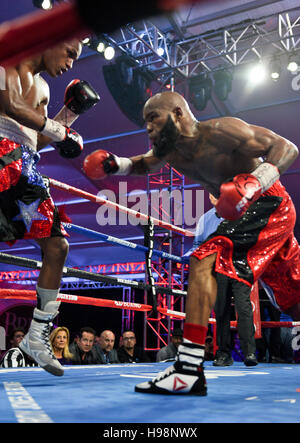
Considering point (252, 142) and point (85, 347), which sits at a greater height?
point (252, 142)

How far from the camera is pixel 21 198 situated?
139cm

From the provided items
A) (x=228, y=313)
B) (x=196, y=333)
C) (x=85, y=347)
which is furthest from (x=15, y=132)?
(x=85, y=347)

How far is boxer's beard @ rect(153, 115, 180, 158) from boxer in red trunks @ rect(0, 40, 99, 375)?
0.27 metres

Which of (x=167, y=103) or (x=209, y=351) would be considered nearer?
(x=167, y=103)

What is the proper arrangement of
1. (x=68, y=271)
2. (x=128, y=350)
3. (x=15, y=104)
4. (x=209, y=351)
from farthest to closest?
(x=209, y=351) → (x=128, y=350) → (x=68, y=271) → (x=15, y=104)

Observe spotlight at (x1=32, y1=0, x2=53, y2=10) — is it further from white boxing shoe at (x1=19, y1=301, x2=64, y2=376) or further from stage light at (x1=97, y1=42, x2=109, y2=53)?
white boxing shoe at (x1=19, y1=301, x2=64, y2=376)

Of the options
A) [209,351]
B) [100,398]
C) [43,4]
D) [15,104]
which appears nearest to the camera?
[100,398]

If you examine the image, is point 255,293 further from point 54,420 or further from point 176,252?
point 176,252

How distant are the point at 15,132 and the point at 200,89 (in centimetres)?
574

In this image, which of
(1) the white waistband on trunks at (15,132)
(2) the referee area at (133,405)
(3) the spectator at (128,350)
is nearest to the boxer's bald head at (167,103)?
(1) the white waistband on trunks at (15,132)

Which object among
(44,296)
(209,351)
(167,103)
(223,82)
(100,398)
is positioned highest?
(223,82)

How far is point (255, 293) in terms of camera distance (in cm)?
284

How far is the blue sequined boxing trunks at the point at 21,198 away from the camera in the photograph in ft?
4.42

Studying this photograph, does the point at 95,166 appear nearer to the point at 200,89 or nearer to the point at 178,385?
the point at 178,385
